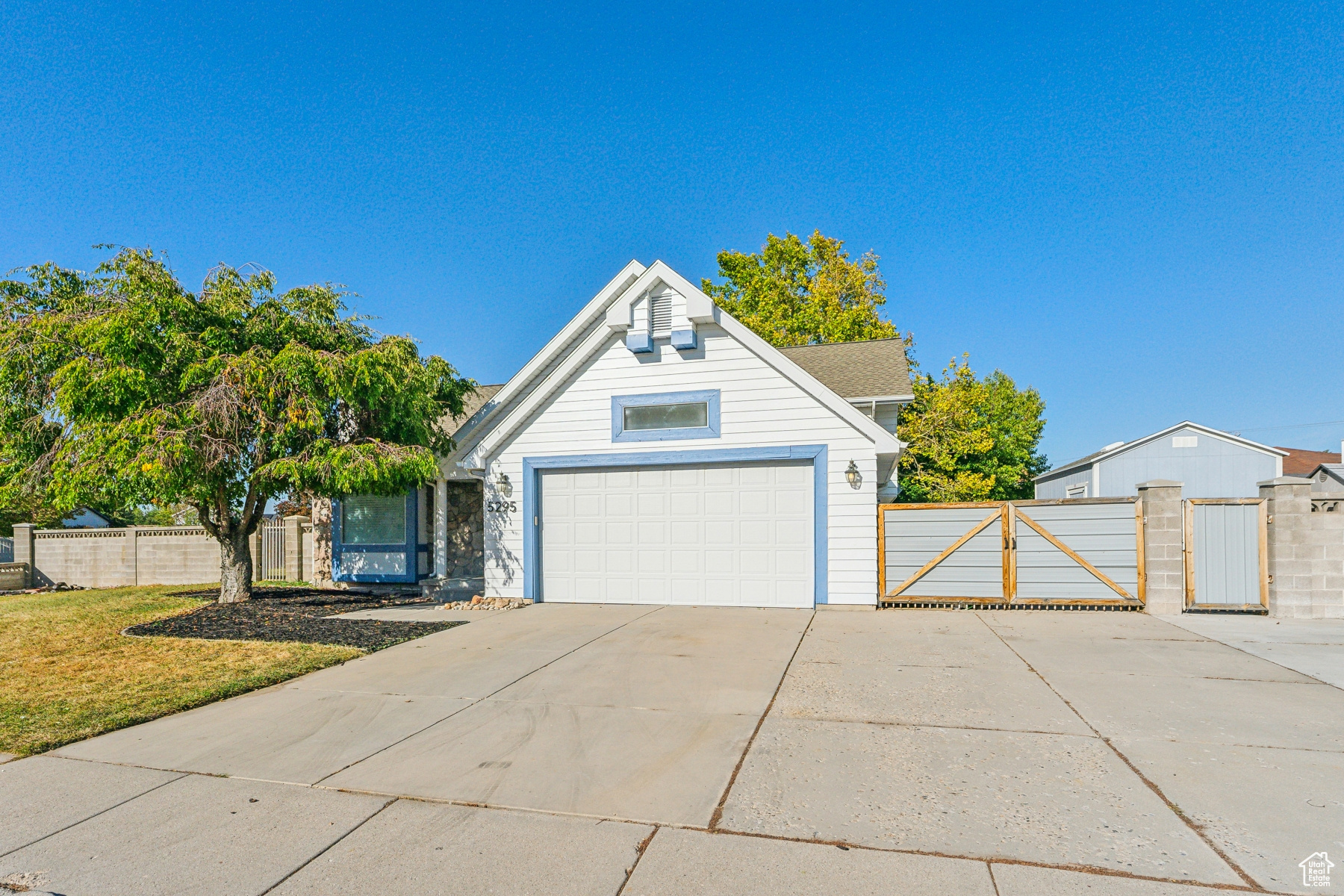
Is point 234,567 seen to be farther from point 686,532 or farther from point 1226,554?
point 1226,554

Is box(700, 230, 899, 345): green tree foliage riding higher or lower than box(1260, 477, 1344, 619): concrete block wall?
higher

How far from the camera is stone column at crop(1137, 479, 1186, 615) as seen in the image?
33.7ft

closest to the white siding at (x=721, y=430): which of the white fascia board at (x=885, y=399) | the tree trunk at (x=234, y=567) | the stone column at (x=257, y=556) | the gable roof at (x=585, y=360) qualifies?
the gable roof at (x=585, y=360)

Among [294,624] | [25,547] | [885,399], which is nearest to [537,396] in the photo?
[294,624]

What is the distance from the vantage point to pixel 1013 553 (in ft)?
35.5

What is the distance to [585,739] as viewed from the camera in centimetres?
498

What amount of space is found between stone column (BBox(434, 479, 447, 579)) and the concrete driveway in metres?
7.15

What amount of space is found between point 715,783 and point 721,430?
301 inches

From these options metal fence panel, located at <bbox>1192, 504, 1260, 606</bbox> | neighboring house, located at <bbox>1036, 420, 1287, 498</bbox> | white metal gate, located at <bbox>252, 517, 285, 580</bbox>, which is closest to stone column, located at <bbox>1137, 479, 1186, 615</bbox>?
metal fence panel, located at <bbox>1192, 504, 1260, 606</bbox>

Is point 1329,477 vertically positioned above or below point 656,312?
below

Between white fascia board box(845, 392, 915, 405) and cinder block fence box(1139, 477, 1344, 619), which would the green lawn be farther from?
cinder block fence box(1139, 477, 1344, 619)

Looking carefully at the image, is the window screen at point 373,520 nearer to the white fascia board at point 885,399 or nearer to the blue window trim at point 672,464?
the blue window trim at point 672,464

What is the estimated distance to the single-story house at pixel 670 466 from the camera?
1104 cm

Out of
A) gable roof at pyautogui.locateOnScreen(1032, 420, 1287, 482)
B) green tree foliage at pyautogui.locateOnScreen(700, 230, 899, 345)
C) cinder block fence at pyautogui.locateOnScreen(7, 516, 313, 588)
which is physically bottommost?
cinder block fence at pyautogui.locateOnScreen(7, 516, 313, 588)
